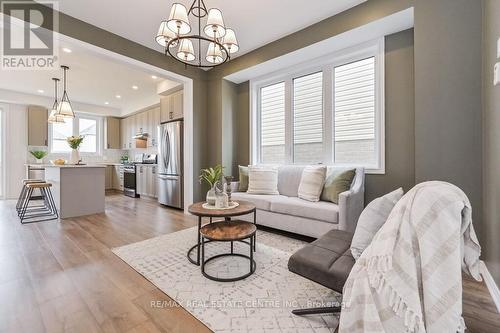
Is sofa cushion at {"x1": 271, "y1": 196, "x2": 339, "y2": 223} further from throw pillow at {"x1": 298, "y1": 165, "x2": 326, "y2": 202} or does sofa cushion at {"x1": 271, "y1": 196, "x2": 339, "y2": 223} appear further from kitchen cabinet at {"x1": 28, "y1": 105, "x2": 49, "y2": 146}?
kitchen cabinet at {"x1": 28, "y1": 105, "x2": 49, "y2": 146}

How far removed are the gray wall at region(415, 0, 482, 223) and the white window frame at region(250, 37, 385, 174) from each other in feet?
1.98

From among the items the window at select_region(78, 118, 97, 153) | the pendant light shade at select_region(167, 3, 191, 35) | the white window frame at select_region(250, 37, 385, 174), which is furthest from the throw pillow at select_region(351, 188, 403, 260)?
the window at select_region(78, 118, 97, 153)

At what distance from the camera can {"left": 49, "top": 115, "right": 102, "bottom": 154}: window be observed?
6.41 meters

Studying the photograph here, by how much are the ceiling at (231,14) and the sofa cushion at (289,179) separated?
2.01 metres

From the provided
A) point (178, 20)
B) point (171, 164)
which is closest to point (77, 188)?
point (171, 164)

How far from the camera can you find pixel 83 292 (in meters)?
1.70

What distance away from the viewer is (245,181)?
Answer: 3.76 meters

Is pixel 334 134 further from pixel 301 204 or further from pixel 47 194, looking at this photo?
pixel 47 194

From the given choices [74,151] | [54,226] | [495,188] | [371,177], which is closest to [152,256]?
[54,226]

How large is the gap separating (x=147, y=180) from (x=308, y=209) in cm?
478

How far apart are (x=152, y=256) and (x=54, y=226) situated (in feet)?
7.28

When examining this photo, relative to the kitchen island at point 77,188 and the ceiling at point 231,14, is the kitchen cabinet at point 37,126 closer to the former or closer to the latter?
the kitchen island at point 77,188

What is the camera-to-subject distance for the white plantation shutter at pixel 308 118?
3551 millimetres

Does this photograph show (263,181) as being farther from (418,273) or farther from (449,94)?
(418,273)
